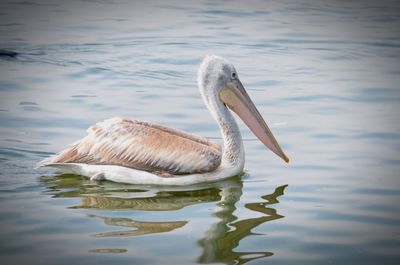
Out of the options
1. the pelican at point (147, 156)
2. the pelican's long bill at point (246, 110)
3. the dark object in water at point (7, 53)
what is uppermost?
the dark object in water at point (7, 53)

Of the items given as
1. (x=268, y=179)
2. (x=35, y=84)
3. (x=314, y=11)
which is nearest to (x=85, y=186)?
(x=268, y=179)

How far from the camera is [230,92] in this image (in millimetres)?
6574

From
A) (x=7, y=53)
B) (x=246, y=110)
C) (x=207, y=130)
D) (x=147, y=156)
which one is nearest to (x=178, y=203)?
(x=147, y=156)

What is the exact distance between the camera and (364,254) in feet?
16.0

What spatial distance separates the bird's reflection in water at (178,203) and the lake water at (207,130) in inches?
0.6

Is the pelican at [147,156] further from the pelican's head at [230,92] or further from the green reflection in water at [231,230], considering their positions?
the green reflection in water at [231,230]

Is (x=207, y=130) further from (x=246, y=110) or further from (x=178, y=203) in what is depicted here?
(x=178, y=203)

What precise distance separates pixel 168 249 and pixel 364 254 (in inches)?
44.5

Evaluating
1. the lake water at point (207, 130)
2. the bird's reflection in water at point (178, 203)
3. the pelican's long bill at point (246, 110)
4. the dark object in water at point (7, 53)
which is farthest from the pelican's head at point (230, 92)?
the dark object in water at point (7, 53)

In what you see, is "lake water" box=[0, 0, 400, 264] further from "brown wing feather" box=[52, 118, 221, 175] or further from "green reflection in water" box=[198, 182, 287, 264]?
"brown wing feather" box=[52, 118, 221, 175]

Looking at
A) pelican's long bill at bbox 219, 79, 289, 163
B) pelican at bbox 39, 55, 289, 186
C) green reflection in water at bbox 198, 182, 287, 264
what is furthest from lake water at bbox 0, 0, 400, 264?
pelican's long bill at bbox 219, 79, 289, 163

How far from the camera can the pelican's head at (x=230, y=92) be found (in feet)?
21.4

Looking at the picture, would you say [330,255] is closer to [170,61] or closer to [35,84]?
[35,84]

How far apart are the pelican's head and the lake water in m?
0.31
